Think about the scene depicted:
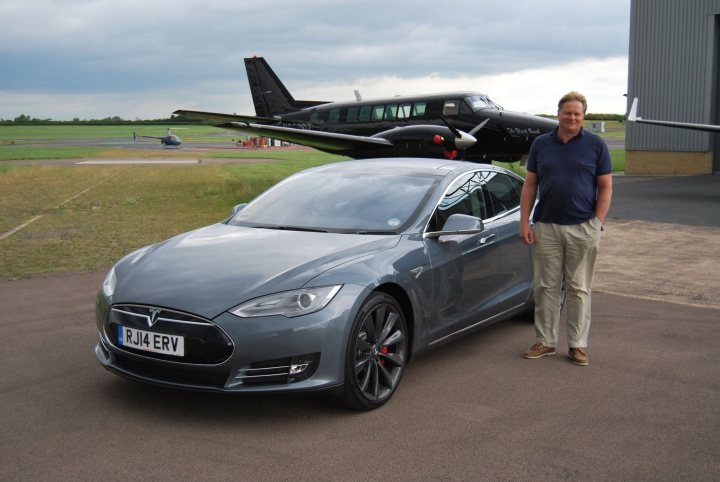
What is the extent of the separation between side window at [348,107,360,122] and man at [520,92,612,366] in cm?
1958

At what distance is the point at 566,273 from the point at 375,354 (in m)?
1.93

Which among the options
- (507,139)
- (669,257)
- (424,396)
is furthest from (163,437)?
(507,139)

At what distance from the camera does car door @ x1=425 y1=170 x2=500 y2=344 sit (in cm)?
558

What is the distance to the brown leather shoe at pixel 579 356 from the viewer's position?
5938 millimetres

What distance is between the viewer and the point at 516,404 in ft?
16.4

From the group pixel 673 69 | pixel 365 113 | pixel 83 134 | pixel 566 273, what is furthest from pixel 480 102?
pixel 83 134

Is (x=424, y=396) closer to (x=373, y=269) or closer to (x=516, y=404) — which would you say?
(x=516, y=404)

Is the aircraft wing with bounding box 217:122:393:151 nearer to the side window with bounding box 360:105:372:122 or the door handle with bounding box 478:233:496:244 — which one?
the side window with bounding box 360:105:372:122

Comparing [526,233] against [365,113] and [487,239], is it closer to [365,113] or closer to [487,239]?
[487,239]

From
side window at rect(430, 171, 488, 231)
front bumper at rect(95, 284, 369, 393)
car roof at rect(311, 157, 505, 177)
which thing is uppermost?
car roof at rect(311, 157, 505, 177)

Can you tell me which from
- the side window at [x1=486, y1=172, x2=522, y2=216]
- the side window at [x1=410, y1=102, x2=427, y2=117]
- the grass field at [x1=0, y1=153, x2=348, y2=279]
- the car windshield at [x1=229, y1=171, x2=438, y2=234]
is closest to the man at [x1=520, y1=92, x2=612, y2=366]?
the side window at [x1=486, y1=172, x2=522, y2=216]

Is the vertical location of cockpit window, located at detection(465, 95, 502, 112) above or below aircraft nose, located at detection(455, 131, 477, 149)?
above

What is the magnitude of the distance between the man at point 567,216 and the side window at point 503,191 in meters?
0.57

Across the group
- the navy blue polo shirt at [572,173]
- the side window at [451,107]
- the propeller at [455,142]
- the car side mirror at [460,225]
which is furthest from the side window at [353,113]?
the car side mirror at [460,225]
